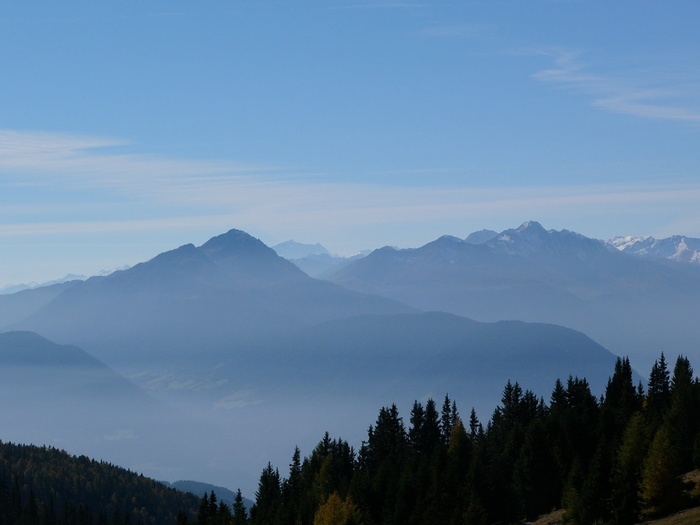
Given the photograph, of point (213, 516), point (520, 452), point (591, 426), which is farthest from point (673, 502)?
point (213, 516)

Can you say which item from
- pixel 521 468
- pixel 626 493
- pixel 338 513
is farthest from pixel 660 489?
pixel 338 513

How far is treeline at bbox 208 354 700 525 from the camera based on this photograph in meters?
73.9

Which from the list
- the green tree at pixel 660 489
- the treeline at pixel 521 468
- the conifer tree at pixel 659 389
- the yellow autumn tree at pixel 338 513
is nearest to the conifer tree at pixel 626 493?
the treeline at pixel 521 468

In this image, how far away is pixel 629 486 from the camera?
72.5 metres

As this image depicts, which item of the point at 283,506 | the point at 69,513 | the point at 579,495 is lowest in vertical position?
the point at 69,513

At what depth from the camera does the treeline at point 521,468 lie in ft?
243

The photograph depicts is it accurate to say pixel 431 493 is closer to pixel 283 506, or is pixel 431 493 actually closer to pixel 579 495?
pixel 579 495

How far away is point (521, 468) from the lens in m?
99.2

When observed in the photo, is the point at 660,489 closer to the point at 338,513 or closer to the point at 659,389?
the point at 338,513

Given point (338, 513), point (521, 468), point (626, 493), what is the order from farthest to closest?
point (521, 468) → point (338, 513) → point (626, 493)

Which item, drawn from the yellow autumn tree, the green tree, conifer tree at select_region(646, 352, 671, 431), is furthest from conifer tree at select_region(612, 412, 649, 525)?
conifer tree at select_region(646, 352, 671, 431)

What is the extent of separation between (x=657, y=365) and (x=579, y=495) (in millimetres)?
53985

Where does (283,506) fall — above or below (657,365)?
below

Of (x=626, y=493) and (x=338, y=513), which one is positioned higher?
(x=626, y=493)
